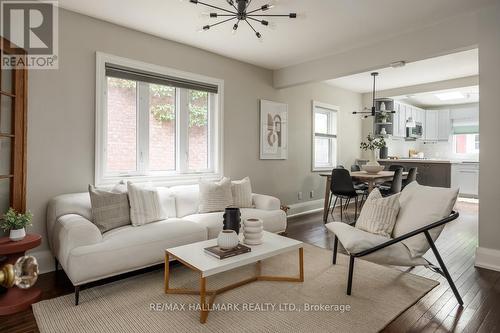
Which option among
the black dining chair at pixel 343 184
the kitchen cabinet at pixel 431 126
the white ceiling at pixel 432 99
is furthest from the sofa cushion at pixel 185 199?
the kitchen cabinet at pixel 431 126

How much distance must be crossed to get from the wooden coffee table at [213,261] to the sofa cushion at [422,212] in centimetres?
92

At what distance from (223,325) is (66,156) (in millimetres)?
2321

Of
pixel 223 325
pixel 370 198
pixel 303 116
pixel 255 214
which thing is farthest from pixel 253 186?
pixel 223 325

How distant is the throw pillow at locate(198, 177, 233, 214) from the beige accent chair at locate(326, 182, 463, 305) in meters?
1.42

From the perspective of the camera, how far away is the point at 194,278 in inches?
105

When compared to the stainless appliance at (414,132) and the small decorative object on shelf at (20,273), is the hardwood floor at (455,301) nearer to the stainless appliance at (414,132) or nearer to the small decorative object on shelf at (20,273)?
the small decorative object on shelf at (20,273)

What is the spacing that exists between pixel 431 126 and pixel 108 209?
8.70 meters

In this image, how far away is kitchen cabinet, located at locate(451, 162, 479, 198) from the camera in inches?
286

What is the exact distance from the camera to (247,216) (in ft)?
11.3

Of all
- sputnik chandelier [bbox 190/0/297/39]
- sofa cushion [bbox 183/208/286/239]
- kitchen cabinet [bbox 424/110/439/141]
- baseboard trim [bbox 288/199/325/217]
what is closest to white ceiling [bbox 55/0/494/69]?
sputnik chandelier [bbox 190/0/297/39]

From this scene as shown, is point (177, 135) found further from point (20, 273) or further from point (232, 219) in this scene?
point (20, 273)

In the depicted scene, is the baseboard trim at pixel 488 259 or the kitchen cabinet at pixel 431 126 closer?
the baseboard trim at pixel 488 259

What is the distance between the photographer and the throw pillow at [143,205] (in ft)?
9.35

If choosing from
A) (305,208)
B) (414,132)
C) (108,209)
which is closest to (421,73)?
(414,132)
